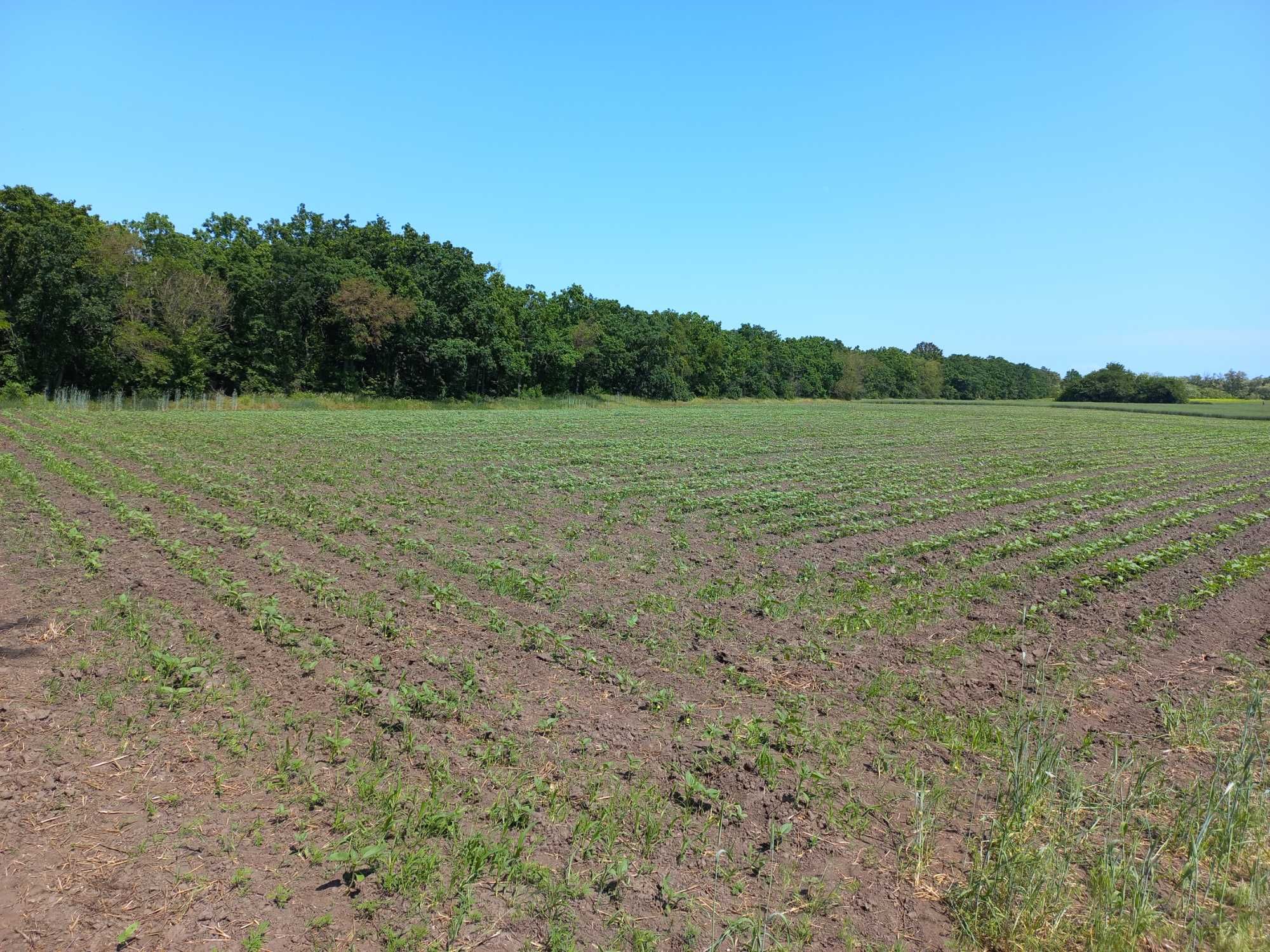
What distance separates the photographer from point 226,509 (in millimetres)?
A: 13398

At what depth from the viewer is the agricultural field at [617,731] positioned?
3.87 metres

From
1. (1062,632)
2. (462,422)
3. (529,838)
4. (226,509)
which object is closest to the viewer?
(529,838)

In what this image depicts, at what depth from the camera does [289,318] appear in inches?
2104

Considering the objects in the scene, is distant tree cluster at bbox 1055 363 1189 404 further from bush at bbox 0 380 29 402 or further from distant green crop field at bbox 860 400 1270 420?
bush at bbox 0 380 29 402

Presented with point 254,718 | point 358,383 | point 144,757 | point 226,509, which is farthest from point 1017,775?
point 358,383

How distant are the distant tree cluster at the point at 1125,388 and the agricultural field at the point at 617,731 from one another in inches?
4710

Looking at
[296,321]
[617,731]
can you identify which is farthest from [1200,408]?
[617,731]

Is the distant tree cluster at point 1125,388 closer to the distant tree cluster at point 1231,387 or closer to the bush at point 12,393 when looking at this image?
the distant tree cluster at point 1231,387

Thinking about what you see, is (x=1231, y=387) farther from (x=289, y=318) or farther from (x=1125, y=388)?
(x=289, y=318)

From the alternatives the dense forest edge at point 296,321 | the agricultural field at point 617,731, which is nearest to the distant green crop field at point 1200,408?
the dense forest edge at point 296,321

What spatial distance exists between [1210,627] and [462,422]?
36030mm

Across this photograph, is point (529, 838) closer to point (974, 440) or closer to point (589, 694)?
point (589, 694)

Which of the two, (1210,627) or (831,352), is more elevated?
(831,352)

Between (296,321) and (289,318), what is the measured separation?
0.60 m
